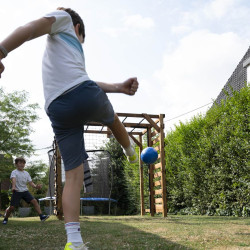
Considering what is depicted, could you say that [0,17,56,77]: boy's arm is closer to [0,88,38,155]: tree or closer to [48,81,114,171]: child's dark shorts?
[48,81,114,171]: child's dark shorts

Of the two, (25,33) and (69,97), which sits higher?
(25,33)

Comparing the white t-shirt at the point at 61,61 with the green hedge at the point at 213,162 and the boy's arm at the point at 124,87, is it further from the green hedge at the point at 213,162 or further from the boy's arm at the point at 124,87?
the green hedge at the point at 213,162

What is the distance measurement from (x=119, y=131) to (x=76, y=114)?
0.33m

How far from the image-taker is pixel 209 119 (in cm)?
725

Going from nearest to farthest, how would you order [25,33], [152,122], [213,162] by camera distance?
[25,33], [213,162], [152,122]

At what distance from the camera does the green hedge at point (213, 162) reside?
599 cm

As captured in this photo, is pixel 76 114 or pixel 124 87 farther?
pixel 124 87

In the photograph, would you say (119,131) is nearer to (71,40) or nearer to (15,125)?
(71,40)

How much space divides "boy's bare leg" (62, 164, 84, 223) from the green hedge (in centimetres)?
468

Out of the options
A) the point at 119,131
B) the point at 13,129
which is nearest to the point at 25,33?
the point at 119,131

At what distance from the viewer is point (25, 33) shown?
145cm

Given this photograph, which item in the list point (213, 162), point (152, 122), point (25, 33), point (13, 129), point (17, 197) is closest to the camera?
point (25, 33)

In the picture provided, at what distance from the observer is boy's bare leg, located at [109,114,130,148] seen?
1798 mm

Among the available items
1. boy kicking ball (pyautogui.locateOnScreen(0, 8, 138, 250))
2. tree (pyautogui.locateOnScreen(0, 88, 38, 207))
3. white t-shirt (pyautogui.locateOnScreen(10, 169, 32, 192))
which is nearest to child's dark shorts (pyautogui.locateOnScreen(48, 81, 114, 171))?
boy kicking ball (pyautogui.locateOnScreen(0, 8, 138, 250))
